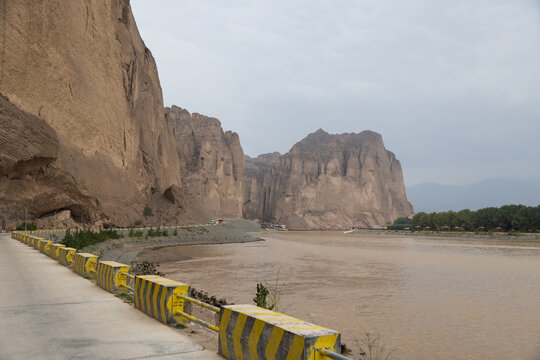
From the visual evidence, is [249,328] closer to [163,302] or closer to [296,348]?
[296,348]

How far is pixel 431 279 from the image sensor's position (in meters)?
24.4

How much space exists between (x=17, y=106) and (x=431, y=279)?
4237cm

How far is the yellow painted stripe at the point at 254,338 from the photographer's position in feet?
18.6

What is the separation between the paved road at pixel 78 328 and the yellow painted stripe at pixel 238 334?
23.1 inches

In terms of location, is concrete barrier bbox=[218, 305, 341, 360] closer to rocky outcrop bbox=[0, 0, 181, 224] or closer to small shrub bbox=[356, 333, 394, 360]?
small shrub bbox=[356, 333, 394, 360]

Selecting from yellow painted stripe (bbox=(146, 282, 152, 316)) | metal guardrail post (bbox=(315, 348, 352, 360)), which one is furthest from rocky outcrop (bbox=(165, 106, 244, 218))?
metal guardrail post (bbox=(315, 348, 352, 360))

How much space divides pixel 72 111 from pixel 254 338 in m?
54.2

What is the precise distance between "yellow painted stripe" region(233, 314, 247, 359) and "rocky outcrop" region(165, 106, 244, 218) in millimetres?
141432

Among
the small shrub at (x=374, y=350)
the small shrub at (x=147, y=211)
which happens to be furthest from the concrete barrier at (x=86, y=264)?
the small shrub at (x=147, y=211)

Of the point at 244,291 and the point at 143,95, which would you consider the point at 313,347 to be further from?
the point at 143,95

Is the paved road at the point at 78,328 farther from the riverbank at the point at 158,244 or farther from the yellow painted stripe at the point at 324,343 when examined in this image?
the riverbank at the point at 158,244

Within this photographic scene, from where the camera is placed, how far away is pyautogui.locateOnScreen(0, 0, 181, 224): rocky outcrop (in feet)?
139

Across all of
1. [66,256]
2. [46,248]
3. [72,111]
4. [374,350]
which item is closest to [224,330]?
[374,350]

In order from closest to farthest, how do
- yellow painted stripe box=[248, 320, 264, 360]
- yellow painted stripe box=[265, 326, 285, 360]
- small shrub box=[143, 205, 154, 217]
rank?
1. yellow painted stripe box=[265, 326, 285, 360]
2. yellow painted stripe box=[248, 320, 264, 360]
3. small shrub box=[143, 205, 154, 217]
